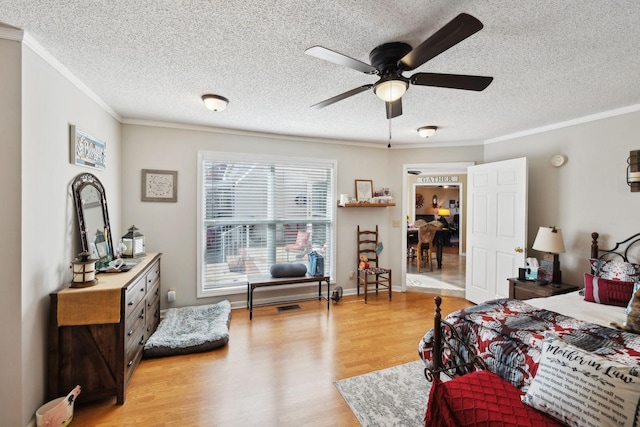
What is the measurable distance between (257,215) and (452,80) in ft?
10.1

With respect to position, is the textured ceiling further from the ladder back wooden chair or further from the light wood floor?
the light wood floor

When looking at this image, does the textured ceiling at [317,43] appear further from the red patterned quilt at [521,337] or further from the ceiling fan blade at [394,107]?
the red patterned quilt at [521,337]

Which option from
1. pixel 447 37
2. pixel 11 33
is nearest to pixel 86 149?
pixel 11 33

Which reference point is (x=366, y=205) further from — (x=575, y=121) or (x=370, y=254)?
(x=575, y=121)

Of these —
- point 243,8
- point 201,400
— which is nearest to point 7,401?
point 201,400

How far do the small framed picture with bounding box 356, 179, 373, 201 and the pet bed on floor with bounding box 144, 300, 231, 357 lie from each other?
8.58 ft

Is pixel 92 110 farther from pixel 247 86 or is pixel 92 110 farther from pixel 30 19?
pixel 247 86

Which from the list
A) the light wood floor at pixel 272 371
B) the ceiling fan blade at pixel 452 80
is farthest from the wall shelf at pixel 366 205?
the ceiling fan blade at pixel 452 80

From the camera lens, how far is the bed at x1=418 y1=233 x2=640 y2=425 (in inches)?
49.2

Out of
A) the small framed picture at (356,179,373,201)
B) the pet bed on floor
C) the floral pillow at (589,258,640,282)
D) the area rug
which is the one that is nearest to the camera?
the area rug

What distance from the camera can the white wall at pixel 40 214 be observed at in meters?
1.78

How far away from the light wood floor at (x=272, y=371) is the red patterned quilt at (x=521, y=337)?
0.82m

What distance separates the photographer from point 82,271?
2.08 metres

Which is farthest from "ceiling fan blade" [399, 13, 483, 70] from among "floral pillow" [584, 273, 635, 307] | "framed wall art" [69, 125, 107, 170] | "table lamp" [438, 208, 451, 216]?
"table lamp" [438, 208, 451, 216]
